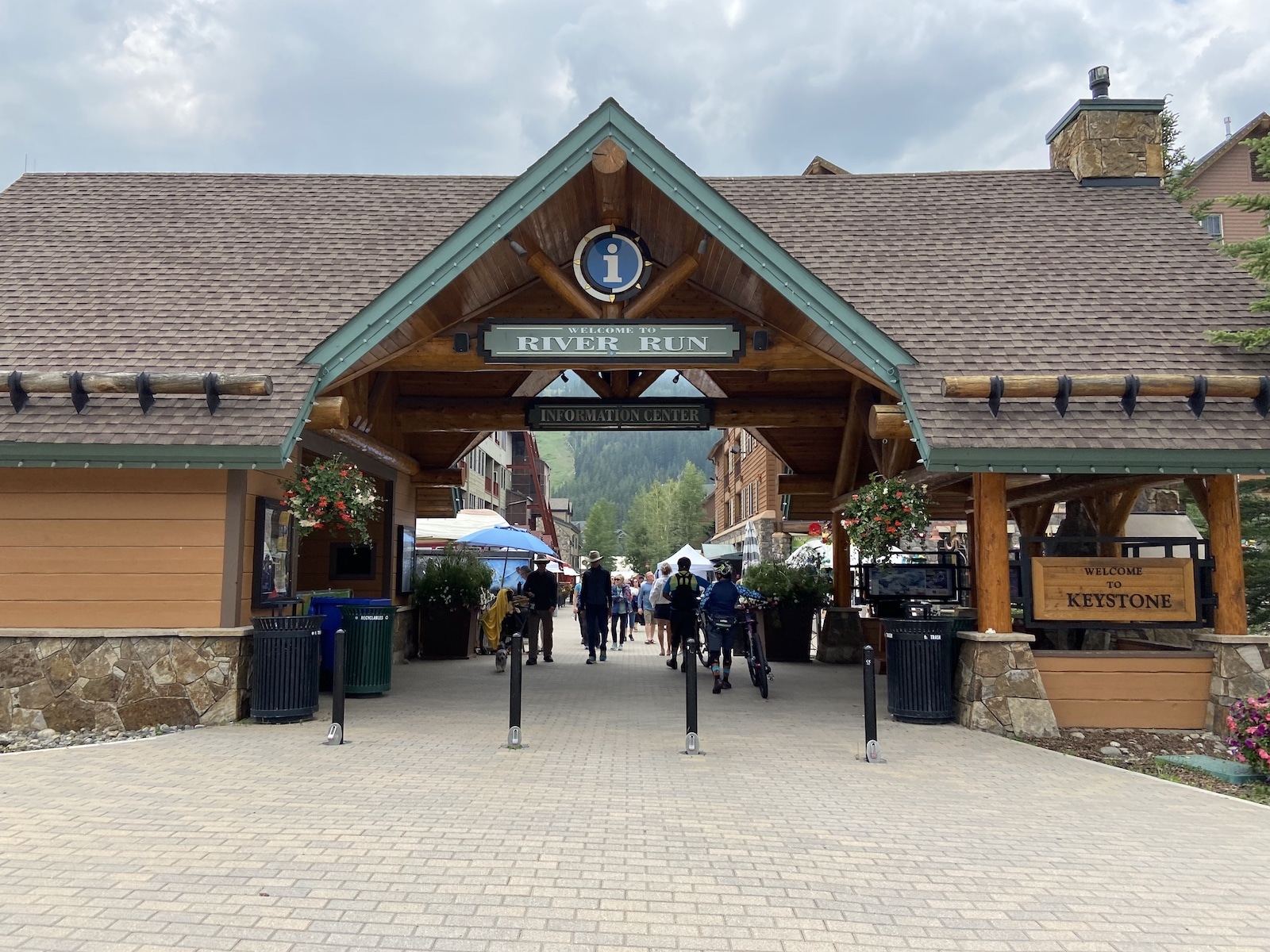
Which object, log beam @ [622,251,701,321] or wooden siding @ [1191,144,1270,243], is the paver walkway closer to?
log beam @ [622,251,701,321]

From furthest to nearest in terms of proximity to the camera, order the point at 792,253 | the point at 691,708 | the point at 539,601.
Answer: the point at 539,601 < the point at 792,253 < the point at 691,708

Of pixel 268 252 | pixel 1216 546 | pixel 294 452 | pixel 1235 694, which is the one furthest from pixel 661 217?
pixel 1235 694

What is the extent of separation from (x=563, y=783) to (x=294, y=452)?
5.59 m

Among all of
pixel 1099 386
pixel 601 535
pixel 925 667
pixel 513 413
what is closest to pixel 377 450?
pixel 513 413

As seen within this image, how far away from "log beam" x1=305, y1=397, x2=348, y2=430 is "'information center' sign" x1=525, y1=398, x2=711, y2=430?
13.2ft

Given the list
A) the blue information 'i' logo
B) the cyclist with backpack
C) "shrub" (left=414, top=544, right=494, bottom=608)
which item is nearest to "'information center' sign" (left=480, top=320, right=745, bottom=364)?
the blue information 'i' logo

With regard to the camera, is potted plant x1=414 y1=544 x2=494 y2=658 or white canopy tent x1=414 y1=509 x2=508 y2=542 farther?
white canopy tent x1=414 y1=509 x2=508 y2=542

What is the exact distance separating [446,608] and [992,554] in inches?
377

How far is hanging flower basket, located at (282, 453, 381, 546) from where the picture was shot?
9.44 metres

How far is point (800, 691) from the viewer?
→ 1186cm

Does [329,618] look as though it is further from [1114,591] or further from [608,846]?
[1114,591]

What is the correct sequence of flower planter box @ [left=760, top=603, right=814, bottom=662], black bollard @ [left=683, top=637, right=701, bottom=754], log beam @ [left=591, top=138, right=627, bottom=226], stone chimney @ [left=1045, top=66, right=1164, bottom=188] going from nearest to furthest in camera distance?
1. black bollard @ [left=683, top=637, right=701, bottom=754]
2. log beam @ [left=591, top=138, right=627, bottom=226]
3. stone chimney @ [left=1045, top=66, right=1164, bottom=188]
4. flower planter box @ [left=760, top=603, right=814, bottom=662]

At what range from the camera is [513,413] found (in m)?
13.6

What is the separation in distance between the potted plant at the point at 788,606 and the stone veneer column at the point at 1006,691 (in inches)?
264
